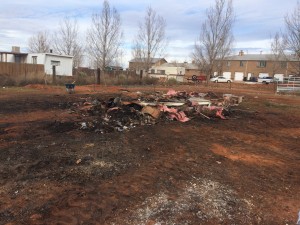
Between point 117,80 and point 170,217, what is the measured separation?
84.8ft

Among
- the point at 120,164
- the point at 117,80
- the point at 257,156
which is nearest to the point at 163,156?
the point at 120,164

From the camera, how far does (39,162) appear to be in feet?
A: 17.3

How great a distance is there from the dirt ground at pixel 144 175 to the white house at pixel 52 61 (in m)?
25.9

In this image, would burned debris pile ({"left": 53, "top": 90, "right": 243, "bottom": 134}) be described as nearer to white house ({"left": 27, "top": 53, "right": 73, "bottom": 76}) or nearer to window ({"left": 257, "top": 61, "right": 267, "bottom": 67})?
white house ({"left": 27, "top": 53, "right": 73, "bottom": 76})

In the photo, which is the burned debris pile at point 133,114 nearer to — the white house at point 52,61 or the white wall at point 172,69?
the white house at point 52,61

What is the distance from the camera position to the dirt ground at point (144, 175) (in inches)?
148

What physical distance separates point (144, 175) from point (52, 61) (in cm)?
3164

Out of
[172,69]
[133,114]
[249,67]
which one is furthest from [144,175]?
[172,69]

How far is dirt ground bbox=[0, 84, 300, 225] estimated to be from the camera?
12.4 ft

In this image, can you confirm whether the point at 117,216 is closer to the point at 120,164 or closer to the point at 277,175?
the point at 120,164

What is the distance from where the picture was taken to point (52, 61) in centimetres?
3369

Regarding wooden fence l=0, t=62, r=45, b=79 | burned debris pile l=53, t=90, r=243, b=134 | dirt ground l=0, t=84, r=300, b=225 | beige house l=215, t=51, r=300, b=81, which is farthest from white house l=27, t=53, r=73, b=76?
beige house l=215, t=51, r=300, b=81

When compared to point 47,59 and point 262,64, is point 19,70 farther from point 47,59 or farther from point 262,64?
point 262,64

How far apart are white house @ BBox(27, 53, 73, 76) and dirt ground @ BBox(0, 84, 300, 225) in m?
25.9
